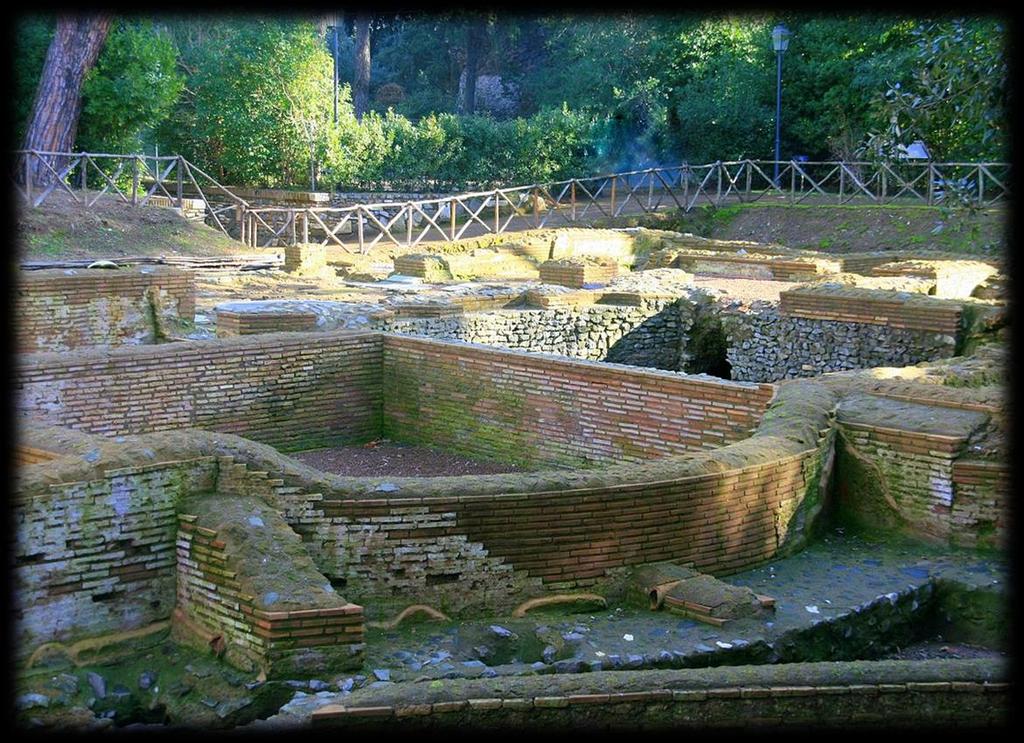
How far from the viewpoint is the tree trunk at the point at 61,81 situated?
23.4 meters

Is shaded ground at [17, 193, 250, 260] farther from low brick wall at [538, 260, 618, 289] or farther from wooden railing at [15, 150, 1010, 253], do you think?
low brick wall at [538, 260, 618, 289]

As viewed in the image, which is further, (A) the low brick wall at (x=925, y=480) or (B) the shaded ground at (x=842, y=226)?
(B) the shaded ground at (x=842, y=226)

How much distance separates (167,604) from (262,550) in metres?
0.75

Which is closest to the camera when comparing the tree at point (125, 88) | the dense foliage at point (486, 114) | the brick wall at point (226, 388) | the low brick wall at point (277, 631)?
the low brick wall at point (277, 631)

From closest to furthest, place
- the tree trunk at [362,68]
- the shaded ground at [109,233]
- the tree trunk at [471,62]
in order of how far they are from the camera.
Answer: the shaded ground at [109,233] < the tree trunk at [362,68] < the tree trunk at [471,62]

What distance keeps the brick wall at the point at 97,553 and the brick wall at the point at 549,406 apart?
4319 millimetres

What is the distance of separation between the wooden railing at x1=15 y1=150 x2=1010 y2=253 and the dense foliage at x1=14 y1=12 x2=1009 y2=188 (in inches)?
27.7

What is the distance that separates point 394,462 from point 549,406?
154 centimetres

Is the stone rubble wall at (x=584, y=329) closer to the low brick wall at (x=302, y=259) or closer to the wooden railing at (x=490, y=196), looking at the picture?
the low brick wall at (x=302, y=259)

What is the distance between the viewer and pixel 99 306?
13.4 meters

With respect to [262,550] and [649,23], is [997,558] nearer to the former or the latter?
[262,550]

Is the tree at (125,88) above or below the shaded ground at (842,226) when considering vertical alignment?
above

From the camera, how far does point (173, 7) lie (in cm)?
557

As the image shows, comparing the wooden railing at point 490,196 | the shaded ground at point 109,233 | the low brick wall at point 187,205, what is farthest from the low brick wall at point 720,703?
the low brick wall at point 187,205
